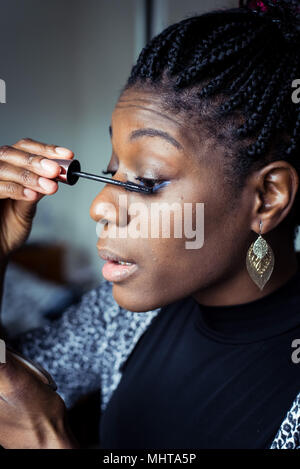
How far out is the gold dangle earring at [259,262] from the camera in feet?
2.56

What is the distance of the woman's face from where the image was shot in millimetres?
720

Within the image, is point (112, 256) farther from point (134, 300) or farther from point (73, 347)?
point (73, 347)

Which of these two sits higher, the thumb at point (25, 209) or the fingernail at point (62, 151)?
the fingernail at point (62, 151)

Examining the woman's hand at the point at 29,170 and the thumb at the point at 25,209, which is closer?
the woman's hand at the point at 29,170

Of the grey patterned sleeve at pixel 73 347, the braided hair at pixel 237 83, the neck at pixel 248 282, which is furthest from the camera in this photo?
the grey patterned sleeve at pixel 73 347

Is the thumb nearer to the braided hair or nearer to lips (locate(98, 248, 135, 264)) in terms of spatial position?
lips (locate(98, 248, 135, 264))

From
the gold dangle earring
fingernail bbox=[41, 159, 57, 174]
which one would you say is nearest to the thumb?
fingernail bbox=[41, 159, 57, 174]

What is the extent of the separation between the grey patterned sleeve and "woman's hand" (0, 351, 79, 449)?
401 mm

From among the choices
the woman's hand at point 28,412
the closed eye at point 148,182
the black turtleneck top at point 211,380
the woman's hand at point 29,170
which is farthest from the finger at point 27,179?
the black turtleneck top at point 211,380

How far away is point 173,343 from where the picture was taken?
3.24 ft

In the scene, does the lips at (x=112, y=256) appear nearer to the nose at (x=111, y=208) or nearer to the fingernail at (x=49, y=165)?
the nose at (x=111, y=208)

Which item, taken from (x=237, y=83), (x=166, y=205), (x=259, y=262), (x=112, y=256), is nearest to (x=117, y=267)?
(x=112, y=256)

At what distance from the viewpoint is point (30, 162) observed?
2.43 feet

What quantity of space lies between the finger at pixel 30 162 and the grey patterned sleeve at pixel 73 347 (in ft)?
1.59
